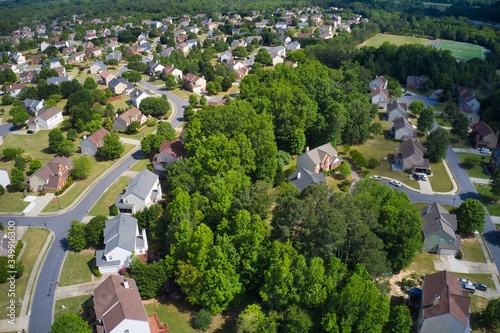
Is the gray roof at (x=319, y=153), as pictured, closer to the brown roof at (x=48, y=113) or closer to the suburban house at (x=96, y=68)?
the brown roof at (x=48, y=113)

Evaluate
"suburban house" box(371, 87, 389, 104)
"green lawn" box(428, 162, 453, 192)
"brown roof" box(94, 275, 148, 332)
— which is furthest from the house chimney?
"suburban house" box(371, 87, 389, 104)

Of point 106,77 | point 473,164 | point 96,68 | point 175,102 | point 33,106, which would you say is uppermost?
point 473,164

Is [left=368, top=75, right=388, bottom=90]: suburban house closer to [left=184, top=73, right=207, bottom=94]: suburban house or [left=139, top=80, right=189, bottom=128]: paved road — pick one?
[left=184, top=73, right=207, bottom=94]: suburban house

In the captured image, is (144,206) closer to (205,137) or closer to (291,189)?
(205,137)

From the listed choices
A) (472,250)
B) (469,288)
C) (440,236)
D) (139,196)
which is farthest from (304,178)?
(469,288)

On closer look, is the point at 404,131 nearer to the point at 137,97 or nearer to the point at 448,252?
the point at 448,252

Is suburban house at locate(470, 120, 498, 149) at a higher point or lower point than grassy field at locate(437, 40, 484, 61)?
higher

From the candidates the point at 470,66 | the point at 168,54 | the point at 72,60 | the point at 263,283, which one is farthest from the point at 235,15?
the point at 263,283
